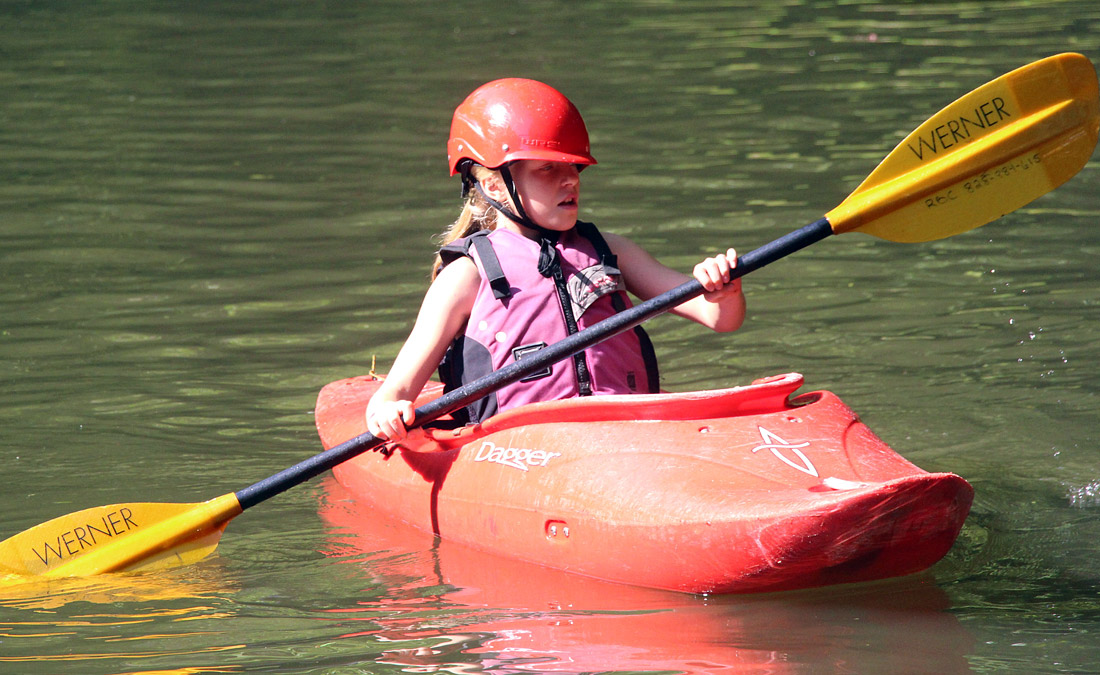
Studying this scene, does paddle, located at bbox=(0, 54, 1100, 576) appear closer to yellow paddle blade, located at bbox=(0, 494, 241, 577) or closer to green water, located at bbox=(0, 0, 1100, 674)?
yellow paddle blade, located at bbox=(0, 494, 241, 577)

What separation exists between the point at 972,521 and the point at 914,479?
3.19 feet

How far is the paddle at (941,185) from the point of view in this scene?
12.1 ft

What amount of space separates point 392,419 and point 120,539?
36.5 inches

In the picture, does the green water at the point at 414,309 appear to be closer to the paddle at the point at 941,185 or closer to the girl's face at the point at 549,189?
the paddle at the point at 941,185

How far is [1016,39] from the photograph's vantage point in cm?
1148

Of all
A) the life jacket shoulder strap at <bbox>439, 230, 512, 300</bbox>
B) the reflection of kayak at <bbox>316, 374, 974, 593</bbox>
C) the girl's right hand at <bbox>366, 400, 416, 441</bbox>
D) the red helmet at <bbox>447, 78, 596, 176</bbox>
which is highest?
the red helmet at <bbox>447, 78, 596, 176</bbox>

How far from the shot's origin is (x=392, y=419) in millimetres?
3688

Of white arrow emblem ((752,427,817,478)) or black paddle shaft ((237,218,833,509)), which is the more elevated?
black paddle shaft ((237,218,833,509))

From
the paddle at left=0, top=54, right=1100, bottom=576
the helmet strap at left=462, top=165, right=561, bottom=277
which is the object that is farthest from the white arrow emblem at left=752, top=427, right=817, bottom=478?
the helmet strap at left=462, top=165, right=561, bottom=277

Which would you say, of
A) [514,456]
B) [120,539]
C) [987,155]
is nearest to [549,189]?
[514,456]

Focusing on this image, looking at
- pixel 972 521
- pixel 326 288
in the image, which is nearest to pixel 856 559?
pixel 972 521

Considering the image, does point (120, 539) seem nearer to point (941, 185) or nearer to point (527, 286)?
point (527, 286)

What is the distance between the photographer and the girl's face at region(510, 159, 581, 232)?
3797mm

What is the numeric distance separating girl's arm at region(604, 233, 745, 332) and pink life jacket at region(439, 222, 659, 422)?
124 mm
